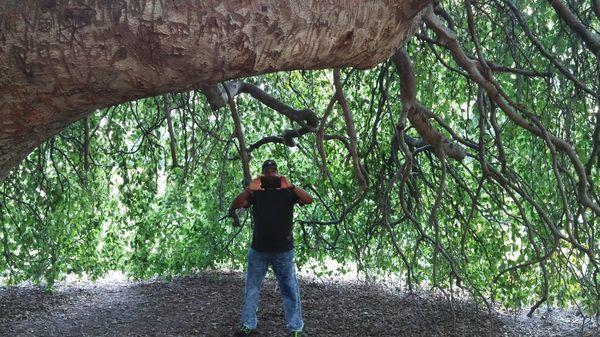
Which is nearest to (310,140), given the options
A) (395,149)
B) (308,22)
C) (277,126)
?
(277,126)

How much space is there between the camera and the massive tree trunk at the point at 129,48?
0.98 meters

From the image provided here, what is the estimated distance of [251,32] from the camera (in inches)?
43.8

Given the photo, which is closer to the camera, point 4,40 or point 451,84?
point 4,40

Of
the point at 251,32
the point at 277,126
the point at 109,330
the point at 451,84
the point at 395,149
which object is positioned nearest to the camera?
the point at 251,32

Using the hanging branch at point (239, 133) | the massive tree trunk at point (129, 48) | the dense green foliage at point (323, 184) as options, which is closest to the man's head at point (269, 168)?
the dense green foliage at point (323, 184)

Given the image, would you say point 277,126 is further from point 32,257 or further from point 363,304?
point 32,257

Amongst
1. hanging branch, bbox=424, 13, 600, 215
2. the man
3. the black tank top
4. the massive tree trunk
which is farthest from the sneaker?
the massive tree trunk

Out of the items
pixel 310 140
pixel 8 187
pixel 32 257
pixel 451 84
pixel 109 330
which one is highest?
pixel 451 84

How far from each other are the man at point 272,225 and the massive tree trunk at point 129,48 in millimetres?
2622

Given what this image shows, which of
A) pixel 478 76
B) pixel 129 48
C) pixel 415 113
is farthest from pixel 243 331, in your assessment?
pixel 129 48

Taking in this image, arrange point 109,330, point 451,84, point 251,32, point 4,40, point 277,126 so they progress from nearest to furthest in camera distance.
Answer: point 4,40, point 251,32, point 109,330, point 451,84, point 277,126

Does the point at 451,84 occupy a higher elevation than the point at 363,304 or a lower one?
higher

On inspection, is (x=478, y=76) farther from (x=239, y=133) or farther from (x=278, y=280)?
(x=278, y=280)

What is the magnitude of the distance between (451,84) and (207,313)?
2.49 meters
